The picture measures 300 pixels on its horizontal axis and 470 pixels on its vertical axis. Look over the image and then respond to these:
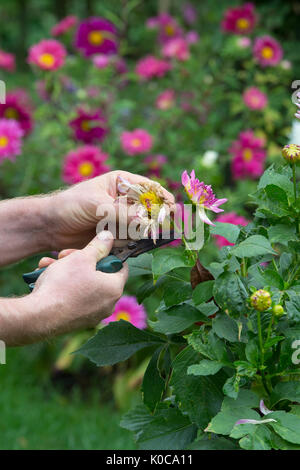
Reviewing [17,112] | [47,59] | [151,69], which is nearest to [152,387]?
[17,112]

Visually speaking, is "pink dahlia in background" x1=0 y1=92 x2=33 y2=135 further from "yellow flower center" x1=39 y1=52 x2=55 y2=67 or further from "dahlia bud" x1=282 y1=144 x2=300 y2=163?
"dahlia bud" x1=282 y1=144 x2=300 y2=163

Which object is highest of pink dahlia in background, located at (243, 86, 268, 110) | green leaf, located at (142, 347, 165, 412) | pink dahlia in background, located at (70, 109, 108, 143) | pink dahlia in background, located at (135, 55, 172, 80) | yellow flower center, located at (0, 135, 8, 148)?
pink dahlia in background, located at (135, 55, 172, 80)

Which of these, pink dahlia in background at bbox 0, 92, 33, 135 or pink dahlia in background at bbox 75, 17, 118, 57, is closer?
pink dahlia in background at bbox 0, 92, 33, 135

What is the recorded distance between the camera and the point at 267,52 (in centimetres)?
305

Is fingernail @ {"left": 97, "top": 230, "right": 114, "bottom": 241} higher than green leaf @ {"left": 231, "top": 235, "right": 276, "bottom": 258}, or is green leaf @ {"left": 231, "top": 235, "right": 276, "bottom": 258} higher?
green leaf @ {"left": 231, "top": 235, "right": 276, "bottom": 258}

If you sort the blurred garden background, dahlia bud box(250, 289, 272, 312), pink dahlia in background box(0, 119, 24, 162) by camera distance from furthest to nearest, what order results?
pink dahlia in background box(0, 119, 24, 162) < the blurred garden background < dahlia bud box(250, 289, 272, 312)

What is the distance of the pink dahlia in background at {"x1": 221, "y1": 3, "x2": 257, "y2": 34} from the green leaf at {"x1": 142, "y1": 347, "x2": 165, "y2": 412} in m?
2.45

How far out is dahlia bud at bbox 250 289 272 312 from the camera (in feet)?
2.85

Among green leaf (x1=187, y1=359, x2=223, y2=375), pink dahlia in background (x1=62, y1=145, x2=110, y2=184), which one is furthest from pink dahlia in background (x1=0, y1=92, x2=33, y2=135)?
green leaf (x1=187, y1=359, x2=223, y2=375)

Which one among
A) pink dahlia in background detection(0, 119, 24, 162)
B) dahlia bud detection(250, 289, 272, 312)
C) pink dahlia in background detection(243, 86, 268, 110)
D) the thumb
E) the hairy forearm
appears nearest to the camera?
dahlia bud detection(250, 289, 272, 312)

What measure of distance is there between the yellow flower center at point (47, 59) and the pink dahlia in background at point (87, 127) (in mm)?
307

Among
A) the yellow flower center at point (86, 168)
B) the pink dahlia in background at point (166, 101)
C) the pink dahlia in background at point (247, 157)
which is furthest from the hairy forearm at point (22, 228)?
the pink dahlia in background at point (166, 101)

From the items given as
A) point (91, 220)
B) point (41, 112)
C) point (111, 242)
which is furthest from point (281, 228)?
point (41, 112)

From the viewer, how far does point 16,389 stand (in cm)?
264
